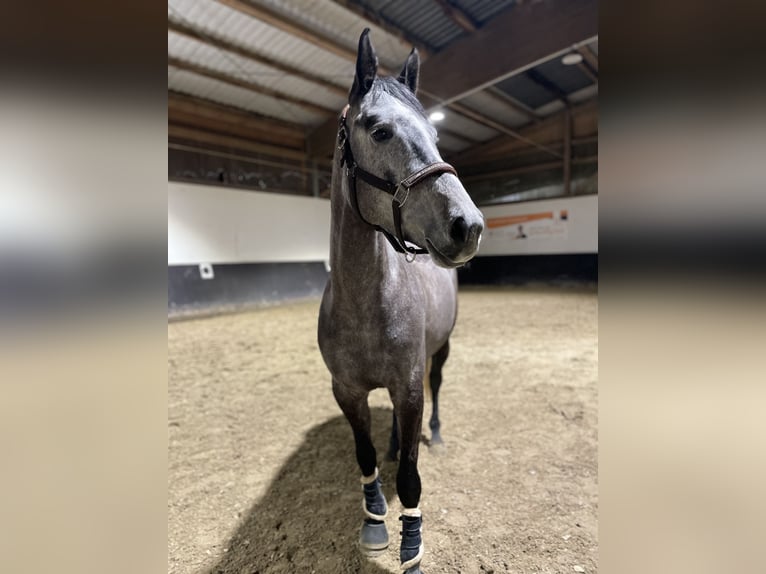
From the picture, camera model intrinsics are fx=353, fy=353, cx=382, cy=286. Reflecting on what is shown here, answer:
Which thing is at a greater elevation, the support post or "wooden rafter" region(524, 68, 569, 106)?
"wooden rafter" region(524, 68, 569, 106)

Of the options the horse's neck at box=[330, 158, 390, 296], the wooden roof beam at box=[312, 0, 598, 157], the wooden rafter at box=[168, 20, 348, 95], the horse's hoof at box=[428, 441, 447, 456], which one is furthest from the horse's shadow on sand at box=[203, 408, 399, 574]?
the wooden rafter at box=[168, 20, 348, 95]

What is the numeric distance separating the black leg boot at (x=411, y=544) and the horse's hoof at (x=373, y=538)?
8cm

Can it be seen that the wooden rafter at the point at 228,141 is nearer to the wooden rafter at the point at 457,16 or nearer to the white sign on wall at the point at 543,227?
the wooden rafter at the point at 457,16

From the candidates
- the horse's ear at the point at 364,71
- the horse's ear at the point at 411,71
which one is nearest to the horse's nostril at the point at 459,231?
the horse's ear at the point at 364,71

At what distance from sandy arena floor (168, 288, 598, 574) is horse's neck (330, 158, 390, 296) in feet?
3.15

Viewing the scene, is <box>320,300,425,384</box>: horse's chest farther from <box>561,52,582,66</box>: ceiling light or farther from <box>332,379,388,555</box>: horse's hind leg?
<box>561,52,582,66</box>: ceiling light

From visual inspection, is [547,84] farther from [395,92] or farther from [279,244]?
[395,92]

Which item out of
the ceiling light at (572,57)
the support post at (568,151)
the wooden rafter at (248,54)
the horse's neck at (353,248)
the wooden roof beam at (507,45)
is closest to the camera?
the horse's neck at (353,248)

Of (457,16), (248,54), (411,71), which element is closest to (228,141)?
(248,54)

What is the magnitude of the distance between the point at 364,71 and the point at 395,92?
12 centimetres

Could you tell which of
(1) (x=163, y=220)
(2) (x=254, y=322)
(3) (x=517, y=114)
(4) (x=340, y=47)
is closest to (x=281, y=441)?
(1) (x=163, y=220)

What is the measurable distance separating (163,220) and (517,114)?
35.6 feet

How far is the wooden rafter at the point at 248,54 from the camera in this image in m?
5.07

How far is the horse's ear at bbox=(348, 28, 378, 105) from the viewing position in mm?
992
